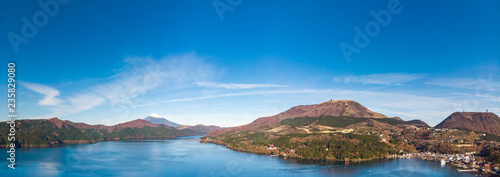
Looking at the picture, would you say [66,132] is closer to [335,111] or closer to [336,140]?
[336,140]

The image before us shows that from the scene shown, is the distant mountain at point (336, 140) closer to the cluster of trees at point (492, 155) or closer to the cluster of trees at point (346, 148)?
the cluster of trees at point (346, 148)

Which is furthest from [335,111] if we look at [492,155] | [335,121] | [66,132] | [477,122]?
[66,132]

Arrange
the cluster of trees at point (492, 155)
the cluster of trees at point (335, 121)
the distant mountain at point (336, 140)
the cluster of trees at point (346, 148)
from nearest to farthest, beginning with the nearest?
the cluster of trees at point (492, 155)
the cluster of trees at point (346, 148)
the distant mountain at point (336, 140)
the cluster of trees at point (335, 121)

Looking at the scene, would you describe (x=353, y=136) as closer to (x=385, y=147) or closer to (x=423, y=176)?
(x=385, y=147)

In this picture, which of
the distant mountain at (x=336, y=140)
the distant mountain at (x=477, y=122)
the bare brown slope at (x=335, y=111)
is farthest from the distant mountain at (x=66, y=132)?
the distant mountain at (x=477, y=122)

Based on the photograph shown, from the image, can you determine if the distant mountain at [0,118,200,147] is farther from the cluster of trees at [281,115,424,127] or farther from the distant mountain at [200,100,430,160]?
the cluster of trees at [281,115,424,127]
